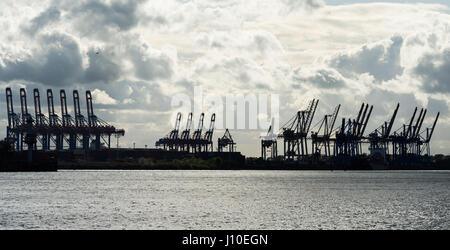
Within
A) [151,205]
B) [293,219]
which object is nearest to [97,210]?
[151,205]

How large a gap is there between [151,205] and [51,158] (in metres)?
129

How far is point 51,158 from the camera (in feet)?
639
